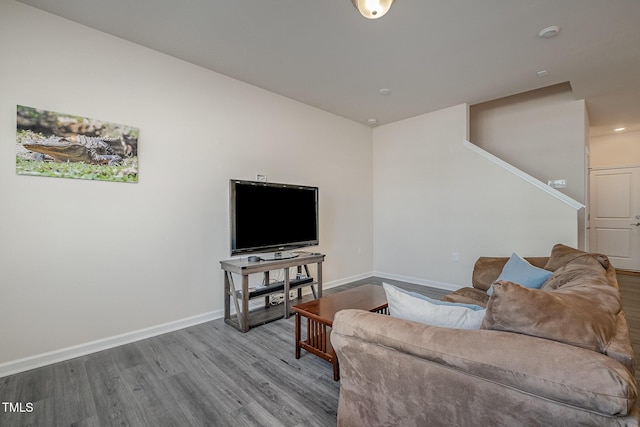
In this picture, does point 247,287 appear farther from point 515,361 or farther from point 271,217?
point 515,361

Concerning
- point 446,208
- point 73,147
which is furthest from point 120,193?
point 446,208

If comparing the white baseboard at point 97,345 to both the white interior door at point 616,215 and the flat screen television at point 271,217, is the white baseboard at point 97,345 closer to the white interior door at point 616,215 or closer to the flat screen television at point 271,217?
the flat screen television at point 271,217

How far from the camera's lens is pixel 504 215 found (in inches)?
150

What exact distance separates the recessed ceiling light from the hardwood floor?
2797 mm

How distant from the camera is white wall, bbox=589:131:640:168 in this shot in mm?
5316

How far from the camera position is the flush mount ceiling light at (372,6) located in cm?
196

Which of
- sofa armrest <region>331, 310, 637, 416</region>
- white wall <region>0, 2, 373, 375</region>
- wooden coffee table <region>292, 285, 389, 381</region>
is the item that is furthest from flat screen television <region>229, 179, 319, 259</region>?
sofa armrest <region>331, 310, 637, 416</region>

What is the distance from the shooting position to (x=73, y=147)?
2.32 m

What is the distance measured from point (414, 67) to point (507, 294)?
2.84 m

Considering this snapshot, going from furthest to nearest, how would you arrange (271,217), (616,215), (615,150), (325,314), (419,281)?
(615,150), (616,215), (419,281), (271,217), (325,314)

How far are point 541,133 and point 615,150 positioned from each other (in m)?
2.82

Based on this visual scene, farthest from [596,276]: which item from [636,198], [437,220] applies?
[636,198]

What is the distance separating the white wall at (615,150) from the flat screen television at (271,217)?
19.8 ft

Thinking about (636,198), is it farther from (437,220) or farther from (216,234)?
(216,234)
